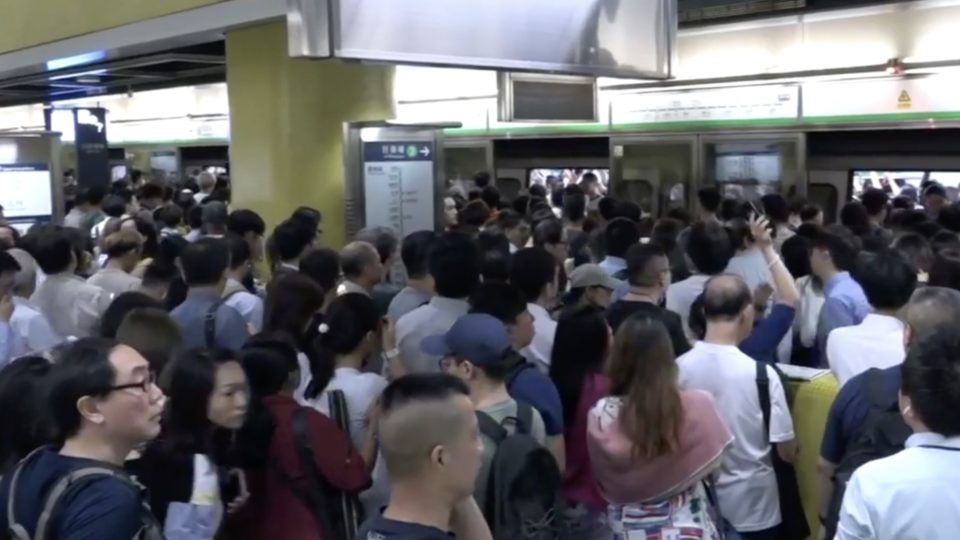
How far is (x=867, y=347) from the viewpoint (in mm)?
3732

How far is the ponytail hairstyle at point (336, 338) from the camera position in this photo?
12.3 feet

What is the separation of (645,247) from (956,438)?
239 cm

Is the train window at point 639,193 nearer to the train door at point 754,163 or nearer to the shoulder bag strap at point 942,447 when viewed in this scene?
the train door at point 754,163

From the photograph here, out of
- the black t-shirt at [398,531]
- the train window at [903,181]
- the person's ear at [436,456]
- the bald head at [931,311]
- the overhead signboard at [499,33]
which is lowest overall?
the black t-shirt at [398,531]

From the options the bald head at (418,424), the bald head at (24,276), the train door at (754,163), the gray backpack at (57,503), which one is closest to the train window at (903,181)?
the train door at (754,163)

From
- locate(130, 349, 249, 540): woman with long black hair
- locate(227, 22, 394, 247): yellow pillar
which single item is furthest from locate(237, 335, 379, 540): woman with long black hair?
locate(227, 22, 394, 247): yellow pillar

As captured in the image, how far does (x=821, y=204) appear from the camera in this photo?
949cm

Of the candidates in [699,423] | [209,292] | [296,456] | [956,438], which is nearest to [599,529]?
[699,423]

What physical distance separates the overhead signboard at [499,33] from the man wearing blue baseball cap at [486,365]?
1.46 m

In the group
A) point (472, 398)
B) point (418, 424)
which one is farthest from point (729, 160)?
point (418, 424)

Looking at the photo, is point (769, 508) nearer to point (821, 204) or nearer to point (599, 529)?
point (599, 529)

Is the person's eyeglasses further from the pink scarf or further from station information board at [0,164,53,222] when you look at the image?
station information board at [0,164,53,222]

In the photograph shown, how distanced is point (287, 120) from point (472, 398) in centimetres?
497

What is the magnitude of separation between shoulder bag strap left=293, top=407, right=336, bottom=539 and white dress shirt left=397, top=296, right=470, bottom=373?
107cm
